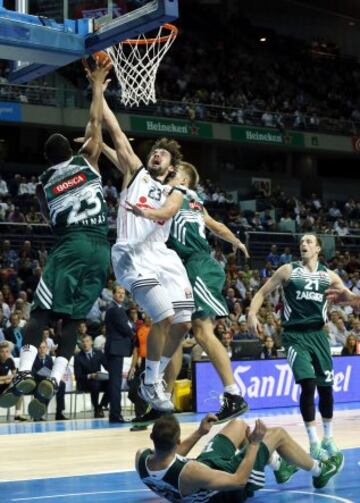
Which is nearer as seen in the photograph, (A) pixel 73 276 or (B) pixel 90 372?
(A) pixel 73 276

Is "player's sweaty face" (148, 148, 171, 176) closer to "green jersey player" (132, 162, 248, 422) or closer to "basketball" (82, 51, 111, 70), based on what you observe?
"green jersey player" (132, 162, 248, 422)

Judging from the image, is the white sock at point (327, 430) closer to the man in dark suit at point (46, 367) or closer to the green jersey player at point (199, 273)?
the green jersey player at point (199, 273)

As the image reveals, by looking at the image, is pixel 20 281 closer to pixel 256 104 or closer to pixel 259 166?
pixel 256 104

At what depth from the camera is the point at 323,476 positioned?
8266 millimetres

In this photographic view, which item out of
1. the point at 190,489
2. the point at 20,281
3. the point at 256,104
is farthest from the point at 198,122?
the point at 190,489

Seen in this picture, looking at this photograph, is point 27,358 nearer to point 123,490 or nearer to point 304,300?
point 123,490

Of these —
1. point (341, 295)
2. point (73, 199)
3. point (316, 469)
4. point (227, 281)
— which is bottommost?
point (316, 469)

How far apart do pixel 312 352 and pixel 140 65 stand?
3355 mm

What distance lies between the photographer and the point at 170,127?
30.0 m

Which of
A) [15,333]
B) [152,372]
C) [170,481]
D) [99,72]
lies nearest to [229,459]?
[170,481]

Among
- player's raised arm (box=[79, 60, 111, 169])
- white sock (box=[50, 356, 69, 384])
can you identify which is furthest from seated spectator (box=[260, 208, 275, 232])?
white sock (box=[50, 356, 69, 384])

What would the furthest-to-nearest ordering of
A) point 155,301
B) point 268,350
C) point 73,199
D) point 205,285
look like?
point 268,350, point 205,285, point 155,301, point 73,199

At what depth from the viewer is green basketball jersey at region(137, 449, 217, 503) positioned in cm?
678

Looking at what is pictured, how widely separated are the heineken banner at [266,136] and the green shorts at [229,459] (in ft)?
82.1
